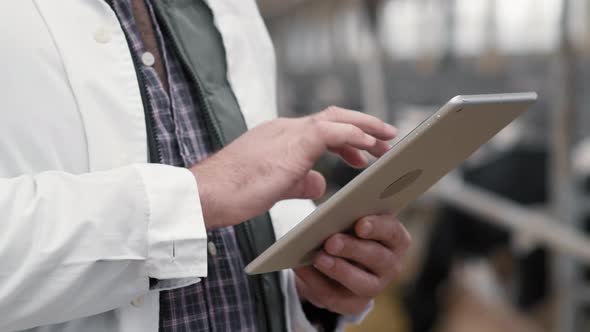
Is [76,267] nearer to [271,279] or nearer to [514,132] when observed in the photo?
[271,279]

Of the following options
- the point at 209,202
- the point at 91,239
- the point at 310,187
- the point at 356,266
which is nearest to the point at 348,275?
the point at 356,266

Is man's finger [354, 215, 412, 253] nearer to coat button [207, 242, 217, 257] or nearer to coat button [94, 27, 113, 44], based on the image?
coat button [207, 242, 217, 257]

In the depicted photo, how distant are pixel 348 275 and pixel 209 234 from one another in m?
0.20

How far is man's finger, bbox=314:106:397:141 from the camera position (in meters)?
0.82

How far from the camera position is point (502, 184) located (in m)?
3.14

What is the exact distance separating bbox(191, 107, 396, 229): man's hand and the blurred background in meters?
1.70

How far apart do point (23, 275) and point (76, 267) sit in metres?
0.05

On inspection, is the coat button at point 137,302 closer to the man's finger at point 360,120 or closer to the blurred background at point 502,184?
the man's finger at point 360,120

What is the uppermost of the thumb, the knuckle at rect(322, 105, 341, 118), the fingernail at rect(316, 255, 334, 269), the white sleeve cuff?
the knuckle at rect(322, 105, 341, 118)

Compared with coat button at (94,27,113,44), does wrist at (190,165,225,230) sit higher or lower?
lower

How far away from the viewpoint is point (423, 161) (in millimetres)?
750

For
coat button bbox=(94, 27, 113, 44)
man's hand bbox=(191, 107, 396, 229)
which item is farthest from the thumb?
coat button bbox=(94, 27, 113, 44)

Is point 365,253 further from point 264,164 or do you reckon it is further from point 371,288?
point 264,164

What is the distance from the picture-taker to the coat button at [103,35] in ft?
2.65
